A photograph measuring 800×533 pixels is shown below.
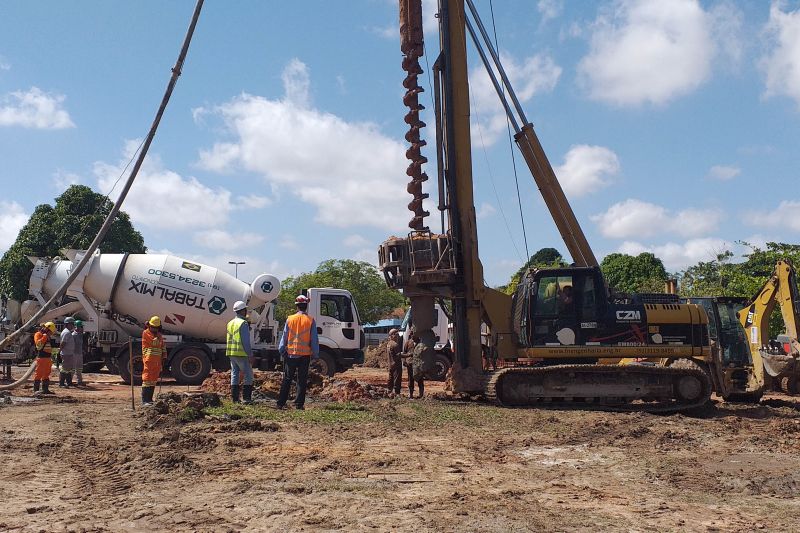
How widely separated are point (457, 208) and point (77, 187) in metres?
31.4

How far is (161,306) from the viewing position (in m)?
19.4

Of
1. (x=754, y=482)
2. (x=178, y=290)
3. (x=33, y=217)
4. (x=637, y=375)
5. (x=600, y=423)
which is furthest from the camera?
(x=33, y=217)

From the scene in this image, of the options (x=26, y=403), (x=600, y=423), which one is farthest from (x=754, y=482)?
(x=26, y=403)

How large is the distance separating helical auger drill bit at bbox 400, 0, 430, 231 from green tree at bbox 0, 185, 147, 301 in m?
24.5

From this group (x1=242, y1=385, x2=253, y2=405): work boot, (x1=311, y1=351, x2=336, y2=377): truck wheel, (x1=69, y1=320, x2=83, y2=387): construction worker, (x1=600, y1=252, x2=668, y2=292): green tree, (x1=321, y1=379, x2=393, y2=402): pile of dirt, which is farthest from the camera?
(x1=600, y1=252, x2=668, y2=292): green tree

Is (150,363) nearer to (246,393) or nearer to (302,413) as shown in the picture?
(246,393)

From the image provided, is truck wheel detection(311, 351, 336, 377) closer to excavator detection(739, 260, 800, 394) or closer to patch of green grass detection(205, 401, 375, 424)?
patch of green grass detection(205, 401, 375, 424)

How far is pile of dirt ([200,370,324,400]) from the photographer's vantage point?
13195 millimetres

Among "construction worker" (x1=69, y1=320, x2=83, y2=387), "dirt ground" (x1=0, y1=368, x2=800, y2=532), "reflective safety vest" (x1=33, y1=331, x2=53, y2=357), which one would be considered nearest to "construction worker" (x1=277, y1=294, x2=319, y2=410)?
"dirt ground" (x1=0, y1=368, x2=800, y2=532)

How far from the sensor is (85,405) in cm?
1259

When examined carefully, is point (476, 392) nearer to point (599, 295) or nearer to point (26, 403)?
point (599, 295)

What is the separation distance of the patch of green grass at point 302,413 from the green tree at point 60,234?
1003 inches

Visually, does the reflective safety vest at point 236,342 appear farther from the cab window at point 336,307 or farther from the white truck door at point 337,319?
the cab window at point 336,307

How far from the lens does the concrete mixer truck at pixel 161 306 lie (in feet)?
62.9
